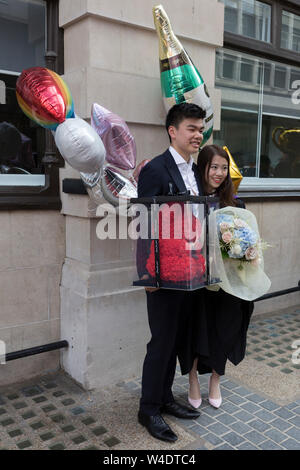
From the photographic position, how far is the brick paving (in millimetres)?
2758

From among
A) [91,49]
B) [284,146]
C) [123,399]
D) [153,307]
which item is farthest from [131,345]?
[284,146]

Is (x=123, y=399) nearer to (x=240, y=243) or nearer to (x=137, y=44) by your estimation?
(x=240, y=243)

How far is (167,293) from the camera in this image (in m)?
2.73

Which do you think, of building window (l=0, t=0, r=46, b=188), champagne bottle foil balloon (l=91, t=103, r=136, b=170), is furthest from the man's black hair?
building window (l=0, t=0, r=46, b=188)

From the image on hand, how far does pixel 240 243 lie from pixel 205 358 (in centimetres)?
97

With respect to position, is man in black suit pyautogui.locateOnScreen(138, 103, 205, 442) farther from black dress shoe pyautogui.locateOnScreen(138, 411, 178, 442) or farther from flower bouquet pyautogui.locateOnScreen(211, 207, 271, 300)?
flower bouquet pyautogui.locateOnScreen(211, 207, 271, 300)

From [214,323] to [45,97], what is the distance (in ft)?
6.22

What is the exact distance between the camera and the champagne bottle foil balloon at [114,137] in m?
2.91

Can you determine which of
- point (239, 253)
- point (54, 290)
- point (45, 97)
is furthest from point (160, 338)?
point (45, 97)

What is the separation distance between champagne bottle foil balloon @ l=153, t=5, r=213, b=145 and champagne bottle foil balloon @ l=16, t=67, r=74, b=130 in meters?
0.87

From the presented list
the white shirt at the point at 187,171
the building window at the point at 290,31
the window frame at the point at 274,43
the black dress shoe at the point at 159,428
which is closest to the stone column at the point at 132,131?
the black dress shoe at the point at 159,428

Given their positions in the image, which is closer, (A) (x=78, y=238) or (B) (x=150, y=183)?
(B) (x=150, y=183)

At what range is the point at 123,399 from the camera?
3.32 metres

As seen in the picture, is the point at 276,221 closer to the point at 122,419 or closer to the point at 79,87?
the point at 79,87
